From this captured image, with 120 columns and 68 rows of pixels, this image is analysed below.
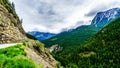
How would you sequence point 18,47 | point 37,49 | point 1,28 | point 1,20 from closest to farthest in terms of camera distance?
point 18,47
point 37,49
point 1,28
point 1,20

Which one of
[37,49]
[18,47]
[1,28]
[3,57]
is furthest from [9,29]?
[3,57]

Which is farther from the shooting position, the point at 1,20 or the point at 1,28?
the point at 1,20

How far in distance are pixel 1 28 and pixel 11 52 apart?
30.8 meters

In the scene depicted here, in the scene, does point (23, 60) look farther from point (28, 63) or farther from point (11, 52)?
point (11, 52)

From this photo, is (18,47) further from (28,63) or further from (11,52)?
(28,63)

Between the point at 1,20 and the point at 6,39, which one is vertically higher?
the point at 1,20

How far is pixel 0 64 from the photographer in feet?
66.8

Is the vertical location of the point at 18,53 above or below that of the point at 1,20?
below

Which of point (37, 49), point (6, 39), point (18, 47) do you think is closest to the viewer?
point (18, 47)

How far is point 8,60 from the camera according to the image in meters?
20.3

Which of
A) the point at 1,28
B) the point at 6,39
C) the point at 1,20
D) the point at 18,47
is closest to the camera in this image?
the point at 18,47

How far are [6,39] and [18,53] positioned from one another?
82.8 ft

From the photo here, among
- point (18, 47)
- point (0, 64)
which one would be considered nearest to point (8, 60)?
point (0, 64)

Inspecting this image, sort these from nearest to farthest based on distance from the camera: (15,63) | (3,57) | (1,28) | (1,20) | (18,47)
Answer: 1. (15,63)
2. (3,57)
3. (18,47)
4. (1,28)
5. (1,20)
